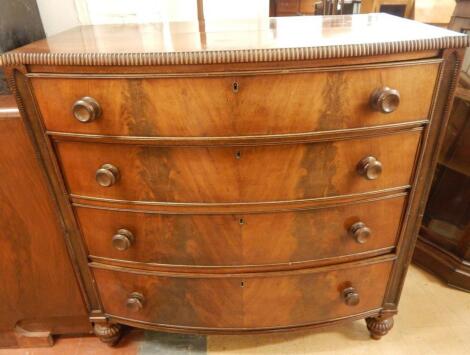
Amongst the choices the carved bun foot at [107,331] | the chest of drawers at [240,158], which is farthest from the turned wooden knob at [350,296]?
the carved bun foot at [107,331]

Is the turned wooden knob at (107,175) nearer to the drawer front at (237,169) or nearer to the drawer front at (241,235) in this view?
the drawer front at (237,169)

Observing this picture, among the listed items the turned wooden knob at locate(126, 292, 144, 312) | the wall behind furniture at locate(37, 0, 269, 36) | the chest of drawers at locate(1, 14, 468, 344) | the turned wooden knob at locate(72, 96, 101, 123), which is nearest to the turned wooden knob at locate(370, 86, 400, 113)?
the chest of drawers at locate(1, 14, 468, 344)

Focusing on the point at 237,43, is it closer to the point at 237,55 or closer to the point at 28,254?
the point at 237,55

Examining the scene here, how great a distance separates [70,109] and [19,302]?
29.7 inches

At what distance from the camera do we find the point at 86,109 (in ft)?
2.41

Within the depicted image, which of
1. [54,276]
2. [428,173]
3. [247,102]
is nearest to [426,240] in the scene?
[428,173]

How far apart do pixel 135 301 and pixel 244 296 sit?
318 mm

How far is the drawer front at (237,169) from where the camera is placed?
82 cm

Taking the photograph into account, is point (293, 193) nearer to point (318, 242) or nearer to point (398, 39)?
point (318, 242)

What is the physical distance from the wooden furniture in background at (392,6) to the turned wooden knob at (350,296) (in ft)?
4.84

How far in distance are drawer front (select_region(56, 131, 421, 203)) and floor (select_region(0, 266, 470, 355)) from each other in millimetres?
645

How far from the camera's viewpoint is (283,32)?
864 mm

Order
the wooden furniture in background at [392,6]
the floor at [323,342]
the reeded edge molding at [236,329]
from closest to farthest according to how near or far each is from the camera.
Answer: the reeded edge molding at [236,329] → the floor at [323,342] → the wooden furniture in background at [392,6]

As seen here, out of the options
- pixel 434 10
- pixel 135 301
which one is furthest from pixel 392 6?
pixel 135 301
